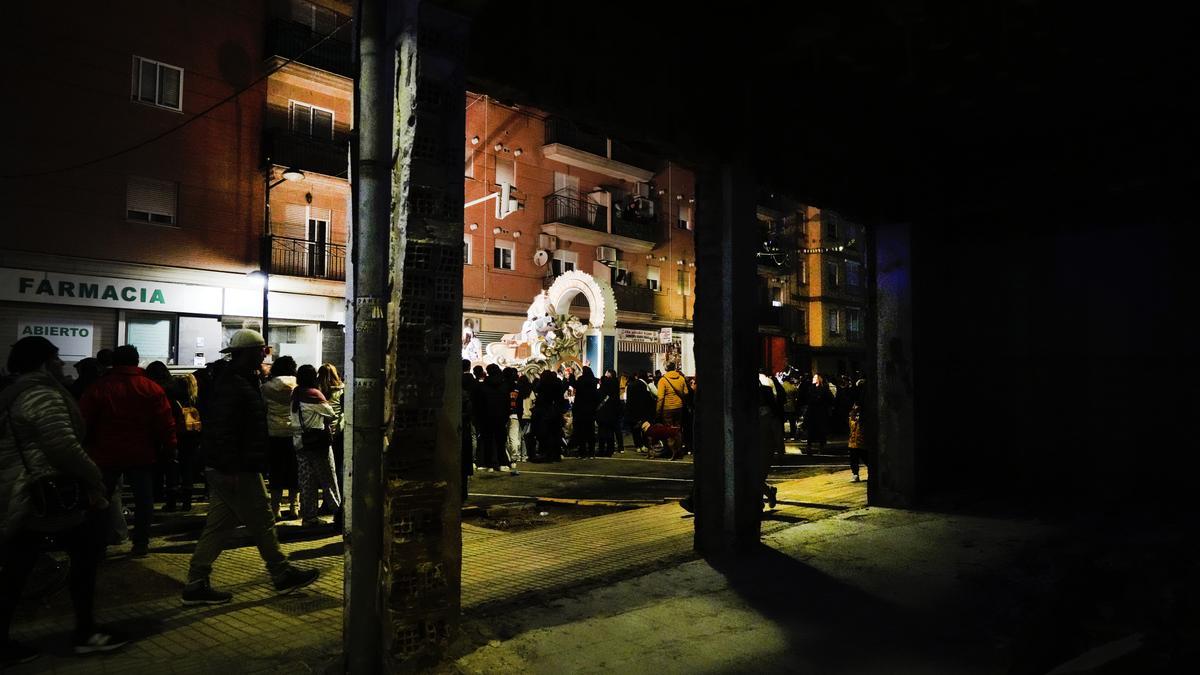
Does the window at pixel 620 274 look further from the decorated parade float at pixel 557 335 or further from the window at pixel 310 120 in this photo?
the window at pixel 310 120

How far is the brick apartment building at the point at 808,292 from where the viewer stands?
129 feet

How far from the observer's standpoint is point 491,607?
16.4 ft

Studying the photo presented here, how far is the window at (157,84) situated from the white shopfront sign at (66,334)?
5.74 metres

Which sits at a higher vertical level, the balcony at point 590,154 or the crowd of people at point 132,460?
the balcony at point 590,154

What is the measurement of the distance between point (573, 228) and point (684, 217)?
8.11 metres

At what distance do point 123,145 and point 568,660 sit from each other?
745 inches

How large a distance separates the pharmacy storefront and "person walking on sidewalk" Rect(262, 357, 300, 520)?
11664 millimetres

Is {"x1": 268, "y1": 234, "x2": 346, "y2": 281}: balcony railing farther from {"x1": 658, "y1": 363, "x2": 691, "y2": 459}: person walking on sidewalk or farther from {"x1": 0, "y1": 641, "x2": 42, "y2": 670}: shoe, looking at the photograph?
{"x1": 0, "y1": 641, "x2": 42, "y2": 670}: shoe

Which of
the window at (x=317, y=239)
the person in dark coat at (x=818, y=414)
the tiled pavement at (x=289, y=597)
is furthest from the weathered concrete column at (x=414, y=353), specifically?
the window at (x=317, y=239)

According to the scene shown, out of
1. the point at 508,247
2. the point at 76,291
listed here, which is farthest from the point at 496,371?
the point at 508,247

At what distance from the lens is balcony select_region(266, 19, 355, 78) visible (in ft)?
66.6

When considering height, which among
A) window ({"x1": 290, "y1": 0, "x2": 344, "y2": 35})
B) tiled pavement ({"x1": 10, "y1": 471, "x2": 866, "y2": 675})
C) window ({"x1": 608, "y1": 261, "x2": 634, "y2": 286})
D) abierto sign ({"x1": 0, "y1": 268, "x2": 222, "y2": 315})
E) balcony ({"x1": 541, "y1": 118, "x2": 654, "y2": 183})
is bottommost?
tiled pavement ({"x1": 10, "y1": 471, "x2": 866, "y2": 675})

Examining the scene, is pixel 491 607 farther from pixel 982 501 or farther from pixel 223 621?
pixel 982 501

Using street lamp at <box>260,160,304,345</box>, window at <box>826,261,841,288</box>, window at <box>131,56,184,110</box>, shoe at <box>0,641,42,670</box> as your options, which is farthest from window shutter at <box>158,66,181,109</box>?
window at <box>826,261,841,288</box>
